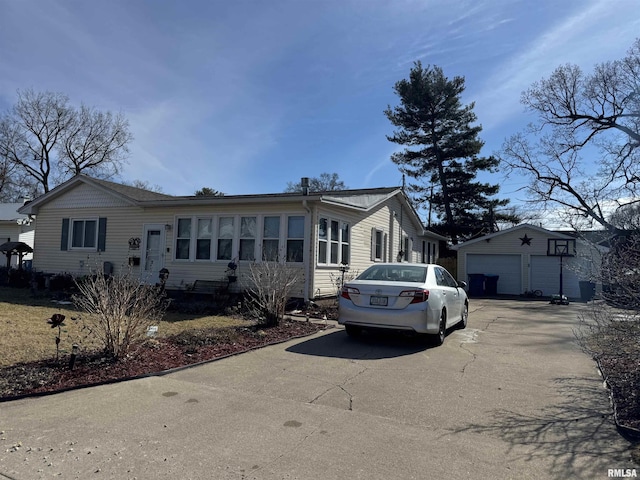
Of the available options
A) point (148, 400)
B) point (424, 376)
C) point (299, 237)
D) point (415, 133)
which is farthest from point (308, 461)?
point (415, 133)

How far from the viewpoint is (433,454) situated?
3.38 meters

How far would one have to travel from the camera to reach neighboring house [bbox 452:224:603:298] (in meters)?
21.5

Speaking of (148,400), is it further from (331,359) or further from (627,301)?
(627,301)

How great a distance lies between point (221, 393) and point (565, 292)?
21536 mm

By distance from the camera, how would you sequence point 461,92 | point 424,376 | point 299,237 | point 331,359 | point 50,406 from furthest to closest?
point 461,92
point 299,237
point 331,359
point 424,376
point 50,406

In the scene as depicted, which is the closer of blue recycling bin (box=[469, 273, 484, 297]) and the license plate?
the license plate

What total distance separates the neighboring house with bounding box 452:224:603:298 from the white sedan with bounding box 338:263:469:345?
15.7 m

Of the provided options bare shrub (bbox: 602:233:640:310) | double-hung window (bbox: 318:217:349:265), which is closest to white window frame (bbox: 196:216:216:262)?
double-hung window (bbox: 318:217:349:265)

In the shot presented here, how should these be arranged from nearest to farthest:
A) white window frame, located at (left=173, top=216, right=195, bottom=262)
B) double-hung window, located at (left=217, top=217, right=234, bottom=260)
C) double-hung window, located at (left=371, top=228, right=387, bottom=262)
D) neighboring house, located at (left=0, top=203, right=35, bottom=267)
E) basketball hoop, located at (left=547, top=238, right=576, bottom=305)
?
double-hung window, located at (left=217, top=217, right=234, bottom=260) → white window frame, located at (left=173, top=216, right=195, bottom=262) → double-hung window, located at (left=371, top=228, right=387, bottom=262) → basketball hoop, located at (left=547, top=238, right=576, bottom=305) → neighboring house, located at (left=0, top=203, right=35, bottom=267)

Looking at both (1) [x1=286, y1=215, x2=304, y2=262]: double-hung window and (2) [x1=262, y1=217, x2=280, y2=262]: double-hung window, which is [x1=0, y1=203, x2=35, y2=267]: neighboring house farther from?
(1) [x1=286, y1=215, x2=304, y2=262]: double-hung window

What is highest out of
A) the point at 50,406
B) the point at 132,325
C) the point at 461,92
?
the point at 461,92

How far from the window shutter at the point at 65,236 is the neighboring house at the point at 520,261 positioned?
62.0 ft

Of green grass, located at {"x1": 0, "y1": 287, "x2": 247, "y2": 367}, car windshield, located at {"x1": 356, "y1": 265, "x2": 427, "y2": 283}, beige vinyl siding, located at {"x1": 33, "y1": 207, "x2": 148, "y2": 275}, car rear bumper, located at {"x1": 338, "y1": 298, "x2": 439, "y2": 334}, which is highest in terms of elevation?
beige vinyl siding, located at {"x1": 33, "y1": 207, "x2": 148, "y2": 275}

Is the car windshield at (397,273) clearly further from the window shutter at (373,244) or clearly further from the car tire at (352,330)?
the window shutter at (373,244)
